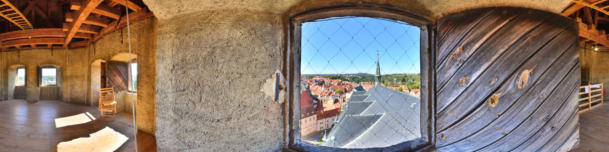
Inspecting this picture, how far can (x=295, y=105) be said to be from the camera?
165cm

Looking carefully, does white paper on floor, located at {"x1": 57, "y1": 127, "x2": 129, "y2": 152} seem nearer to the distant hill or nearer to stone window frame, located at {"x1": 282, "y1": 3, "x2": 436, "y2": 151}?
stone window frame, located at {"x1": 282, "y1": 3, "x2": 436, "y2": 151}

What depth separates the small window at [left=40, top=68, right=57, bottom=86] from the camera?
23.2 feet

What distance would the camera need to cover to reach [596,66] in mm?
6488

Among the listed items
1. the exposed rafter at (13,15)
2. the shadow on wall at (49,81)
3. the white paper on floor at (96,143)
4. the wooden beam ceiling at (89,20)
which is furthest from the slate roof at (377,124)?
the shadow on wall at (49,81)

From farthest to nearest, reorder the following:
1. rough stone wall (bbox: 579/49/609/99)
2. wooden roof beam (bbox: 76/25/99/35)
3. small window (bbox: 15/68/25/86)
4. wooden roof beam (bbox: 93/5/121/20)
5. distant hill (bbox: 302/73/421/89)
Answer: small window (bbox: 15/68/25/86)
rough stone wall (bbox: 579/49/609/99)
wooden roof beam (bbox: 76/25/99/35)
wooden roof beam (bbox: 93/5/121/20)
distant hill (bbox: 302/73/421/89)

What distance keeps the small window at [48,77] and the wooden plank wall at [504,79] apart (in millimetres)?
11726

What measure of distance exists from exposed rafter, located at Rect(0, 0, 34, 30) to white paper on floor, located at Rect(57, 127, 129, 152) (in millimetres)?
2778

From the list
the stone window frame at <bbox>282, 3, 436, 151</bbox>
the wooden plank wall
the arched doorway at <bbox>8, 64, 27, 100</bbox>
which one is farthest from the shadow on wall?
the wooden plank wall

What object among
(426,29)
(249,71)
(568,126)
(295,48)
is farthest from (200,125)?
(568,126)

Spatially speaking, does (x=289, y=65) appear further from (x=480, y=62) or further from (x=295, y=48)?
(x=480, y=62)

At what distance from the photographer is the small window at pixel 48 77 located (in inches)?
278

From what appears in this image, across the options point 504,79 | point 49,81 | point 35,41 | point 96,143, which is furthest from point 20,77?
point 504,79

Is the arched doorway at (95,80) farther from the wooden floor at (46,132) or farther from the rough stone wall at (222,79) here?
the rough stone wall at (222,79)

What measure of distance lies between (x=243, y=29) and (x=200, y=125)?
2.86 ft
